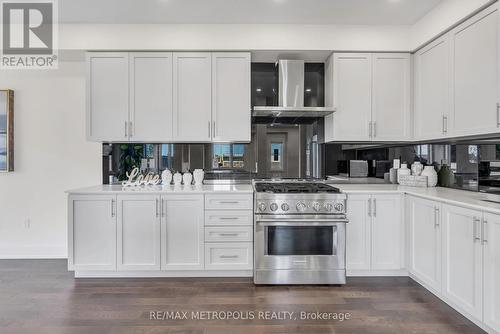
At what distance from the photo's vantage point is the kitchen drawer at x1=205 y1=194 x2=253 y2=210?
3.11 metres

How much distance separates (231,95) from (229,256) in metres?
1.73

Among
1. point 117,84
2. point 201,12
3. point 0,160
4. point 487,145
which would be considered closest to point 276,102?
point 201,12

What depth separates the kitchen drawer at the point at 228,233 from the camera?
10.2ft

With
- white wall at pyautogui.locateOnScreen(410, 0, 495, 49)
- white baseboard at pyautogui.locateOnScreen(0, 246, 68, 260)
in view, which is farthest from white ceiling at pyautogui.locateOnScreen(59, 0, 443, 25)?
white baseboard at pyautogui.locateOnScreen(0, 246, 68, 260)

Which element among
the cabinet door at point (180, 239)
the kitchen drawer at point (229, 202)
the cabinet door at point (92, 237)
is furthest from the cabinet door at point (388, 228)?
the cabinet door at point (92, 237)

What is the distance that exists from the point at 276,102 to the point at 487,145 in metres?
2.12

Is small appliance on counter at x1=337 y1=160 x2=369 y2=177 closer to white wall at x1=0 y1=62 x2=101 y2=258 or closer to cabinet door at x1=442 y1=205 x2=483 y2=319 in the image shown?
cabinet door at x1=442 y1=205 x2=483 y2=319

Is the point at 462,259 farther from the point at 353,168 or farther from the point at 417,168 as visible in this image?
the point at 353,168

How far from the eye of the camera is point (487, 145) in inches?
108

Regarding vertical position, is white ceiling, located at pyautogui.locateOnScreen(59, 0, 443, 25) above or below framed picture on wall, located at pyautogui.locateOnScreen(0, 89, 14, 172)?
above

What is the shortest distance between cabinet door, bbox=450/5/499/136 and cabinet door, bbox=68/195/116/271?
3.32m

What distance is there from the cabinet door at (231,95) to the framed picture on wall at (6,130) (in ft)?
8.23

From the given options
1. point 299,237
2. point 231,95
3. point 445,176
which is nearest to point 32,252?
point 231,95

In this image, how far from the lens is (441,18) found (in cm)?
293
